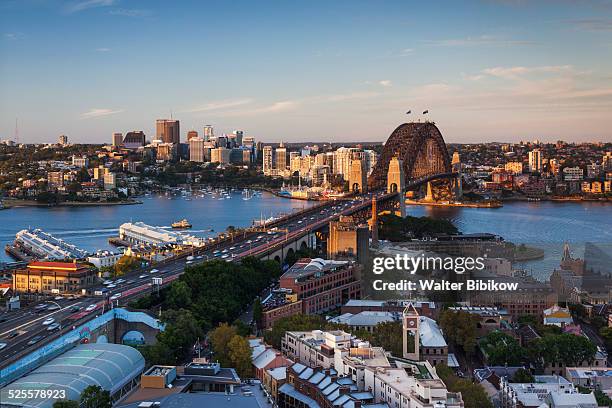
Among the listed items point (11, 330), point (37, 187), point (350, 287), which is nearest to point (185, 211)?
point (37, 187)

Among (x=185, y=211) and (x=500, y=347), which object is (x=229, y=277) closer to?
(x=500, y=347)

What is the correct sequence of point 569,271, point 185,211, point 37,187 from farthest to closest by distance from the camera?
point 37,187 → point 185,211 → point 569,271

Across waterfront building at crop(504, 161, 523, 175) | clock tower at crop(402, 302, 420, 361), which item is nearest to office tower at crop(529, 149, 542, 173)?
waterfront building at crop(504, 161, 523, 175)

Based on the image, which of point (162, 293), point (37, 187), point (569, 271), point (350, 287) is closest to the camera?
point (162, 293)

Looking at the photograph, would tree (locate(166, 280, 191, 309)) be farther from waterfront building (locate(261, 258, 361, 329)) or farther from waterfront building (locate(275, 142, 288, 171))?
waterfront building (locate(275, 142, 288, 171))

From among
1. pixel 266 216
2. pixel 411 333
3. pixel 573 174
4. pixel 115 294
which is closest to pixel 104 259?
pixel 115 294

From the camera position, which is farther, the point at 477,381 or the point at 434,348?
the point at 434,348

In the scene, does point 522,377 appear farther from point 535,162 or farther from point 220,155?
point 220,155
